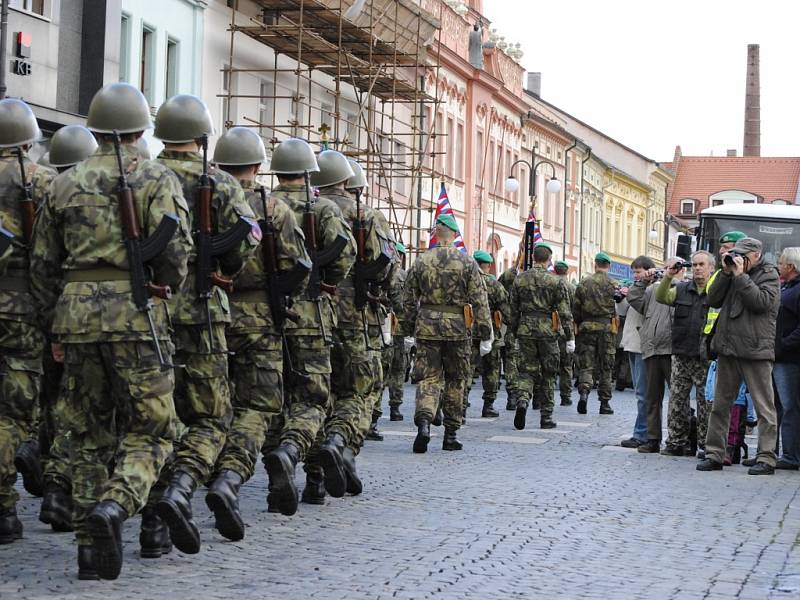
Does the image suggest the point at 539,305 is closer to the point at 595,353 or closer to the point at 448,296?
the point at 595,353

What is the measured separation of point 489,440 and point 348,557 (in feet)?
25.2

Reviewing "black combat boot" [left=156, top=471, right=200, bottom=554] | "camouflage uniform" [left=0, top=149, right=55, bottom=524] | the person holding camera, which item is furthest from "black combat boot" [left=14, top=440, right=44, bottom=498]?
the person holding camera

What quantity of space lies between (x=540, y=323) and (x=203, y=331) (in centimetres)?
1026

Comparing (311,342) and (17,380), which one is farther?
(311,342)

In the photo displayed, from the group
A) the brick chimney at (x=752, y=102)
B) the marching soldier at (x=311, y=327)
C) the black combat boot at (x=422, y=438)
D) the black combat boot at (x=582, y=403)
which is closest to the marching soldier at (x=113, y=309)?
the marching soldier at (x=311, y=327)

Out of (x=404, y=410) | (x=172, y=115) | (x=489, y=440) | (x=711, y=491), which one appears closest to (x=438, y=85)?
(x=404, y=410)

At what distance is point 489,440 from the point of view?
15117mm

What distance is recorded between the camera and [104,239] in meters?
6.86

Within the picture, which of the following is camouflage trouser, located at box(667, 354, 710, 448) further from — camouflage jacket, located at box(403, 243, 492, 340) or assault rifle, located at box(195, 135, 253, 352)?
assault rifle, located at box(195, 135, 253, 352)

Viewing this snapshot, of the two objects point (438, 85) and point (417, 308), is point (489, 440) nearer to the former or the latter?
point (417, 308)

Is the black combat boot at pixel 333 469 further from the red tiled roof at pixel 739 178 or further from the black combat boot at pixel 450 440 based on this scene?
the red tiled roof at pixel 739 178

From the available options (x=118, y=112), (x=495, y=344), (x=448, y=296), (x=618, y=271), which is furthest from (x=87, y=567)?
(x=618, y=271)

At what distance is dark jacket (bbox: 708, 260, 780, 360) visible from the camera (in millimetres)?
12422

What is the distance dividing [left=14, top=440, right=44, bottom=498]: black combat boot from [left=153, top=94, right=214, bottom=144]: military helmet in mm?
2413
